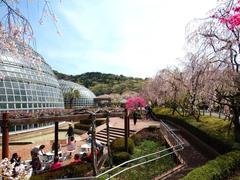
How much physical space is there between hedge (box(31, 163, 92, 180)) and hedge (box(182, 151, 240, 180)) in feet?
18.6

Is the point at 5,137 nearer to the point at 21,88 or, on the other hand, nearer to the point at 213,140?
the point at 213,140

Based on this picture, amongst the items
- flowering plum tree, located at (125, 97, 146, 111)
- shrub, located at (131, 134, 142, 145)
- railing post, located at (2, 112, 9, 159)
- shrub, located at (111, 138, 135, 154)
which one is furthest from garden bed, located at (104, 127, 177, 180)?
flowering plum tree, located at (125, 97, 146, 111)

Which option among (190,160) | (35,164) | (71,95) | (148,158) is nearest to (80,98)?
(71,95)

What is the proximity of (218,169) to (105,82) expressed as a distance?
104858 mm

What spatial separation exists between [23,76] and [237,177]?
85.1ft

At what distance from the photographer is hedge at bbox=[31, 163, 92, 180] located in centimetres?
1097

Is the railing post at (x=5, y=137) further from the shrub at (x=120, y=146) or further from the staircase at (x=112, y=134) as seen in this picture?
the staircase at (x=112, y=134)

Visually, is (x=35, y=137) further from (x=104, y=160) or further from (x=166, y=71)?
(x=166, y=71)

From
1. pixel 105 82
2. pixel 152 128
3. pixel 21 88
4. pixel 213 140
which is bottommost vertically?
pixel 152 128

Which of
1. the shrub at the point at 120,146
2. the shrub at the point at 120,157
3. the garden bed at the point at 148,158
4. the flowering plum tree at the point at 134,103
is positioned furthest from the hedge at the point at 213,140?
the flowering plum tree at the point at 134,103

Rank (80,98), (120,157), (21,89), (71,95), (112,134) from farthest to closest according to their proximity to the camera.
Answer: (80,98)
(71,95)
(21,89)
(112,134)
(120,157)

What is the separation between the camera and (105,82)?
113500 millimetres

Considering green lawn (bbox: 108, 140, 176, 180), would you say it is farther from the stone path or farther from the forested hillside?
the forested hillside

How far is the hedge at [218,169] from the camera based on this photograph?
27.9 feet
